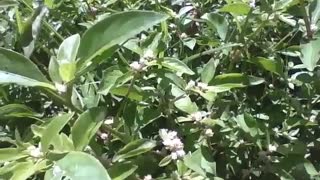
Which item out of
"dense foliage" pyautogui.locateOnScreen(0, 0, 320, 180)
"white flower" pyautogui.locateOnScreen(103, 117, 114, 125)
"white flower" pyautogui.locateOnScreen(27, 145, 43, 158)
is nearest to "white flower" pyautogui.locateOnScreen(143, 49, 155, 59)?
"dense foliage" pyautogui.locateOnScreen(0, 0, 320, 180)

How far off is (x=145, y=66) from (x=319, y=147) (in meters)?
0.40

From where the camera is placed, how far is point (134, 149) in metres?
0.92

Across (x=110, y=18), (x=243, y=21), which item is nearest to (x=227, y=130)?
(x=243, y=21)

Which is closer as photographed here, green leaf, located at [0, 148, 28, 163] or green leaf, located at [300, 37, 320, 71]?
green leaf, located at [0, 148, 28, 163]

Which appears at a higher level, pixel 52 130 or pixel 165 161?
pixel 52 130

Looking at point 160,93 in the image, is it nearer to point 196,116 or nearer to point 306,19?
point 196,116

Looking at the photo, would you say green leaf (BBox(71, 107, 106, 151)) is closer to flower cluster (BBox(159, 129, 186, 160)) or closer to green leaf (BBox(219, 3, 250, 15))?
flower cluster (BBox(159, 129, 186, 160))

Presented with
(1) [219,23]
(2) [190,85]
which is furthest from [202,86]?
(1) [219,23]

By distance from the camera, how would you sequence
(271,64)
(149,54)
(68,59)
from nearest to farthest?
(68,59) < (149,54) < (271,64)

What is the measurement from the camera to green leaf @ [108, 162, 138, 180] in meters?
0.90

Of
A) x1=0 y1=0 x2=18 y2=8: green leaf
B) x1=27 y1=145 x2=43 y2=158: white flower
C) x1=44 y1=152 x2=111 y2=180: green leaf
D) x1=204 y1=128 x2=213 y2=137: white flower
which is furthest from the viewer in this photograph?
x1=204 y1=128 x2=213 y2=137: white flower

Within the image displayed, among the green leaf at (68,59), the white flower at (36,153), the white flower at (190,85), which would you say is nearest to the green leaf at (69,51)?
the green leaf at (68,59)

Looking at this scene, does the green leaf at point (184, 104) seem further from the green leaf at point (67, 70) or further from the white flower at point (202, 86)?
the green leaf at point (67, 70)

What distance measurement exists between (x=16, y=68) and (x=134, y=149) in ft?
0.65
